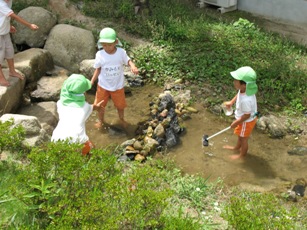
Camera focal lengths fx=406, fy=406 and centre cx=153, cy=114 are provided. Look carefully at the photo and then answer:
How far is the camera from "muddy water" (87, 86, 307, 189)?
5.73m

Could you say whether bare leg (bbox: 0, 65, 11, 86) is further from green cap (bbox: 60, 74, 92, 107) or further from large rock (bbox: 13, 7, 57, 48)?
large rock (bbox: 13, 7, 57, 48)

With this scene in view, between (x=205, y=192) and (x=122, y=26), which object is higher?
(x=122, y=26)

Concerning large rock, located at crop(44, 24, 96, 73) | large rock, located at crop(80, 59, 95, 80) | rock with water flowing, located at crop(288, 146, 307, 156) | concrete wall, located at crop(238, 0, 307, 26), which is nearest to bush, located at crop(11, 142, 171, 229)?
rock with water flowing, located at crop(288, 146, 307, 156)

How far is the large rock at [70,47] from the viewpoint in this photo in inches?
332

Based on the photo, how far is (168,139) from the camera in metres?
6.28

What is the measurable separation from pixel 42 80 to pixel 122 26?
262cm

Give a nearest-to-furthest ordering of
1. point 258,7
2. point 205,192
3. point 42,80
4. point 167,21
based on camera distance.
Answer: point 205,192, point 42,80, point 167,21, point 258,7

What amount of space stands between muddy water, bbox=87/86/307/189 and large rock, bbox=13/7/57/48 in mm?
2758

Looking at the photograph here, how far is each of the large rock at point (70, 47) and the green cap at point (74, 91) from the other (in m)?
3.36

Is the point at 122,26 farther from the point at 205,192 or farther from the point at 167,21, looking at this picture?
the point at 205,192

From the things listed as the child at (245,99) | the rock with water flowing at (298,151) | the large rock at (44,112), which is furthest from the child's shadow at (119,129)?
the rock with water flowing at (298,151)

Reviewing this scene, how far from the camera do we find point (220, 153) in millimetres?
6168

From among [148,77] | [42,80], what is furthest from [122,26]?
[42,80]

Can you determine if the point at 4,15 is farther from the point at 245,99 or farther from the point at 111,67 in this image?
the point at 245,99
